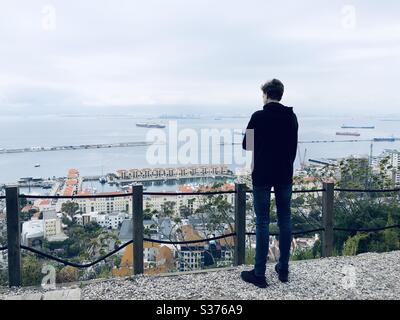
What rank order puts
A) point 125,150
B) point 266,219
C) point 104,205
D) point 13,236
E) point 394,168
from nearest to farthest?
point 266,219, point 13,236, point 104,205, point 394,168, point 125,150

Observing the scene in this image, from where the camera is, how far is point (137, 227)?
13.1ft

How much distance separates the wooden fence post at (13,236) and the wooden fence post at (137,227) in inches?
45.0

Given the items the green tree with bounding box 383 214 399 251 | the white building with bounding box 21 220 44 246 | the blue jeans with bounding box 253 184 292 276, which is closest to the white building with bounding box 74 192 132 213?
the white building with bounding box 21 220 44 246

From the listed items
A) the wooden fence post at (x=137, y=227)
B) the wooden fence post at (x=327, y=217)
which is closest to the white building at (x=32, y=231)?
the wooden fence post at (x=137, y=227)

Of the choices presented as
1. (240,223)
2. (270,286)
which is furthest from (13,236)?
(270,286)

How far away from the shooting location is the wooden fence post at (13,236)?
370 centimetres

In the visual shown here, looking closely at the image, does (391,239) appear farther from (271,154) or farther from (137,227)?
(137,227)

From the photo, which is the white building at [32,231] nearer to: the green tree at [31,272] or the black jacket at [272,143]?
the green tree at [31,272]

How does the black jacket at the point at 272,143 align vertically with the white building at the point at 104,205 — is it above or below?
above

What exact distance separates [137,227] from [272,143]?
172cm

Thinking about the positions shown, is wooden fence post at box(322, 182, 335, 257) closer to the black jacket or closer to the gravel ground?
the gravel ground

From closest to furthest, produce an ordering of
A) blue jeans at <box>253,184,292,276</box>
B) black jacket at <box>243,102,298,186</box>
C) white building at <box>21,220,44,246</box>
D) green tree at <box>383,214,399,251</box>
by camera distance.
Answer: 1. black jacket at <box>243,102,298,186</box>
2. blue jeans at <box>253,184,292,276</box>
3. white building at <box>21,220,44,246</box>
4. green tree at <box>383,214,399,251</box>

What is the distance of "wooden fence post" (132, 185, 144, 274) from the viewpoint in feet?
13.0

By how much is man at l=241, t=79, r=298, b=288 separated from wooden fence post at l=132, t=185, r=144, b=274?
127cm
